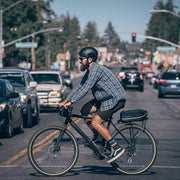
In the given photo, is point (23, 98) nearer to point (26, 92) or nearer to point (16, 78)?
point (26, 92)

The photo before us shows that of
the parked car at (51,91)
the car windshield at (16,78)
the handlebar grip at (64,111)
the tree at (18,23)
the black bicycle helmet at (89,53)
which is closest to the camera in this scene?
the handlebar grip at (64,111)

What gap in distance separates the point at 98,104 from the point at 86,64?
0.66m

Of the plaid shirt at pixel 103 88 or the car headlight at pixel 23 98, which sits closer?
the plaid shirt at pixel 103 88

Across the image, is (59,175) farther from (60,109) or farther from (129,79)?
(129,79)

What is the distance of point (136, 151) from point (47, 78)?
1622 centimetres

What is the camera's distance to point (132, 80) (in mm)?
45562

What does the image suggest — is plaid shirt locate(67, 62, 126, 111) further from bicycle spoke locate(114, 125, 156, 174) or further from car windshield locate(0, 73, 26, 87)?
car windshield locate(0, 73, 26, 87)

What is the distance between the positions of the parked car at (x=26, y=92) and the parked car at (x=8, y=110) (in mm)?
1393

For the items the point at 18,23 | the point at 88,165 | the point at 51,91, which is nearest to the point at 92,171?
the point at 88,165

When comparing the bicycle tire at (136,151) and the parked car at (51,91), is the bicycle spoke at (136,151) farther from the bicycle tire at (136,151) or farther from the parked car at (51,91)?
the parked car at (51,91)

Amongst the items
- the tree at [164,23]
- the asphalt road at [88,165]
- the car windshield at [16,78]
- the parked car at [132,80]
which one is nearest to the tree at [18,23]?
the parked car at [132,80]

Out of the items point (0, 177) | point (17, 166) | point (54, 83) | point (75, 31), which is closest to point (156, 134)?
point (17, 166)

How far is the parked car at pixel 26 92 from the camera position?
54.6 feet

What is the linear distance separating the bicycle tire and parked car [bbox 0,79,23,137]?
17.0 feet
